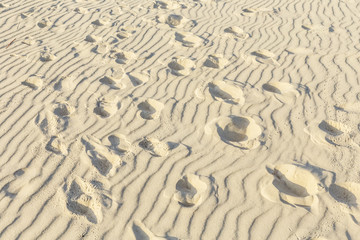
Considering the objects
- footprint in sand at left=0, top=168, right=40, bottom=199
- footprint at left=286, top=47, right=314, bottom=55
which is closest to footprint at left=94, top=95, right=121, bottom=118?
footprint in sand at left=0, top=168, right=40, bottom=199

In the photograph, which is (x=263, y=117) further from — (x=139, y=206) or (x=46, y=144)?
(x=46, y=144)

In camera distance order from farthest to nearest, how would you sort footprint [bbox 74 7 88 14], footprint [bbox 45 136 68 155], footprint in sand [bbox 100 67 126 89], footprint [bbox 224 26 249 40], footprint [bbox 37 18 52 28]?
1. footprint [bbox 74 7 88 14]
2. footprint [bbox 37 18 52 28]
3. footprint [bbox 224 26 249 40]
4. footprint in sand [bbox 100 67 126 89]
5. footprint [bbox 45 136 68 155]

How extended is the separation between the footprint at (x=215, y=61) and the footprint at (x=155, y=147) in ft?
6.71

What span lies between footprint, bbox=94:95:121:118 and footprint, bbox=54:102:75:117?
34 cm

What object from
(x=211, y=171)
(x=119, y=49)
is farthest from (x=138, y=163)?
(x=119, y=49)

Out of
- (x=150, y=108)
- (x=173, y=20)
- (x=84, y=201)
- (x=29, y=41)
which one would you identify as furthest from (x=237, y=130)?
(x=29, y=41)

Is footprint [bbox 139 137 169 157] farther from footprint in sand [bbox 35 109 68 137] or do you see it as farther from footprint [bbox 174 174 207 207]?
footprint in sand [bbox 35 109 68 137]

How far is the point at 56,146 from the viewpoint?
361 cm

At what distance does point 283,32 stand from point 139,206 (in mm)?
4974

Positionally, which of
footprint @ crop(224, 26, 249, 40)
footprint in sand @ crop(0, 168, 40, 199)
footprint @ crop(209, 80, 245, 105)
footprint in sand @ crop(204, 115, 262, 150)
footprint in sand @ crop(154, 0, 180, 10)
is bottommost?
footprint in sand @ crop(0, 168, 40, 199)

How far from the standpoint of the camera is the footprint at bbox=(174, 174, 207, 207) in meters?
3.09

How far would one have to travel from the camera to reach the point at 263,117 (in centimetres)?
411

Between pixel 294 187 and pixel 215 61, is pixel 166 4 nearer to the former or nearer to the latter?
pixel 215 61

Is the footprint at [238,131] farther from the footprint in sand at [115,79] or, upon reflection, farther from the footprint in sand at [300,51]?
the footprint in sand at [300,51]
